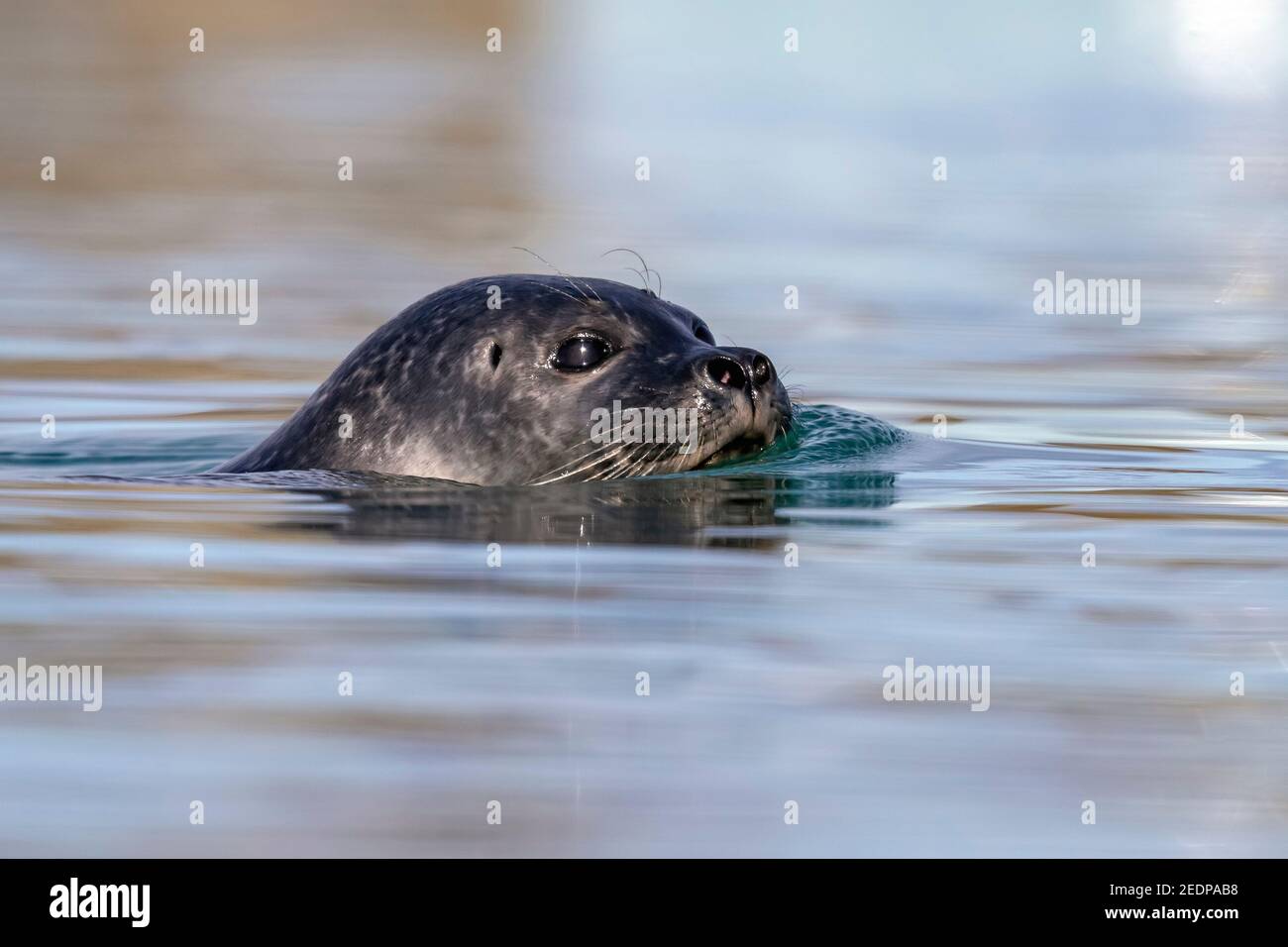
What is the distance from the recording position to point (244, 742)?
490 cm

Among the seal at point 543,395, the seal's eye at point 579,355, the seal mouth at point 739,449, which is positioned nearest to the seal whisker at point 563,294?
the seal at point 543,395

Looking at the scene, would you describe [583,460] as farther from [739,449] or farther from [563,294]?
[563,294]

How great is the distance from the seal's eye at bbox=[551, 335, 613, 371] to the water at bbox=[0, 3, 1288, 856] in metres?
0.49

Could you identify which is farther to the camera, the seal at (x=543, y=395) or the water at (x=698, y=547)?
the seal at (x=543, y=395)

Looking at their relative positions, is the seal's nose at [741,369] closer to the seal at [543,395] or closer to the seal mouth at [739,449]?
the seal at [543,395]

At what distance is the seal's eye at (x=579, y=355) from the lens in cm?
820

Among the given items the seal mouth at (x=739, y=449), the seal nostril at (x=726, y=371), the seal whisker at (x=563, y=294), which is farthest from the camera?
the seal whisker at (x=563, y=294)

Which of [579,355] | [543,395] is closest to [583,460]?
[543,395]

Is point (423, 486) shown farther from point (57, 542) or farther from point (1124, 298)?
point (1124, 298)

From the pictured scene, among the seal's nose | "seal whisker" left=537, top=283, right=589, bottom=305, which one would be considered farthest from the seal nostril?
"seal whisker" left=537, top=283, right=589, bottom=305

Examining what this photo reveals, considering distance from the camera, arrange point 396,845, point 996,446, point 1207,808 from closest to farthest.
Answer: point 396,845
point 1207,808
point 996,446

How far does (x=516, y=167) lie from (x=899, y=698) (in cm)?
1483

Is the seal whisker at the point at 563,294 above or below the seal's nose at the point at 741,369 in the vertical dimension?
above

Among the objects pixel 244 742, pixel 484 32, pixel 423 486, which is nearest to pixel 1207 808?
pixel 244 742
